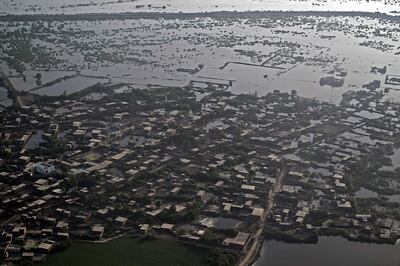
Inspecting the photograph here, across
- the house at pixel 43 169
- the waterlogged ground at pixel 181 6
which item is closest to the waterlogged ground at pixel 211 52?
the waterlogged ground at pixel 181 6

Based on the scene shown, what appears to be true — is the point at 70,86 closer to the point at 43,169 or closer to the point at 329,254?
the point at 43,169

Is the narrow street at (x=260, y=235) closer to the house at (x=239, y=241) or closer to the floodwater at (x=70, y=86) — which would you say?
the house at (x=239, y=241)

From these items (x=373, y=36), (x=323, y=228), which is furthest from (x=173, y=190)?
Answer: (x=373, y=36)

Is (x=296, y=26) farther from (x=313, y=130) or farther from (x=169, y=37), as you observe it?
(x=313, y=130)

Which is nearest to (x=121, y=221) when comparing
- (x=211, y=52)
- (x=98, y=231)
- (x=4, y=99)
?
(x=98, y=231)

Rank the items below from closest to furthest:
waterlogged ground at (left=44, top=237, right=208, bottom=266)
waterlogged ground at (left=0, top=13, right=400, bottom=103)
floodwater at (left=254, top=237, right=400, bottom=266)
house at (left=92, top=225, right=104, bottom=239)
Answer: waterlogged ground at (left=44, top=237, right=208, bottom=266) → floodwater at (left=254, top=237, right=400, bottom=266) → house at (left=92, top=225, right=104, bottom=239) → waterlogged ground at (left=0, top=13, right=400, bottom=103)

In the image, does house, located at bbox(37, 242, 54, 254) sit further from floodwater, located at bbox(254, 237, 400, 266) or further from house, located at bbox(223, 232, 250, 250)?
floodwater, located at bbox(254, 237, 400, 266)

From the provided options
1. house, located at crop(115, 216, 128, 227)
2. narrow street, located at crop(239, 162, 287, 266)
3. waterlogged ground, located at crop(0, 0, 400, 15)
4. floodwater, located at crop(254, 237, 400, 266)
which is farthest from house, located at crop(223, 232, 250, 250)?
waterlogged ground, located at crop(0, 0, 400, 15)
